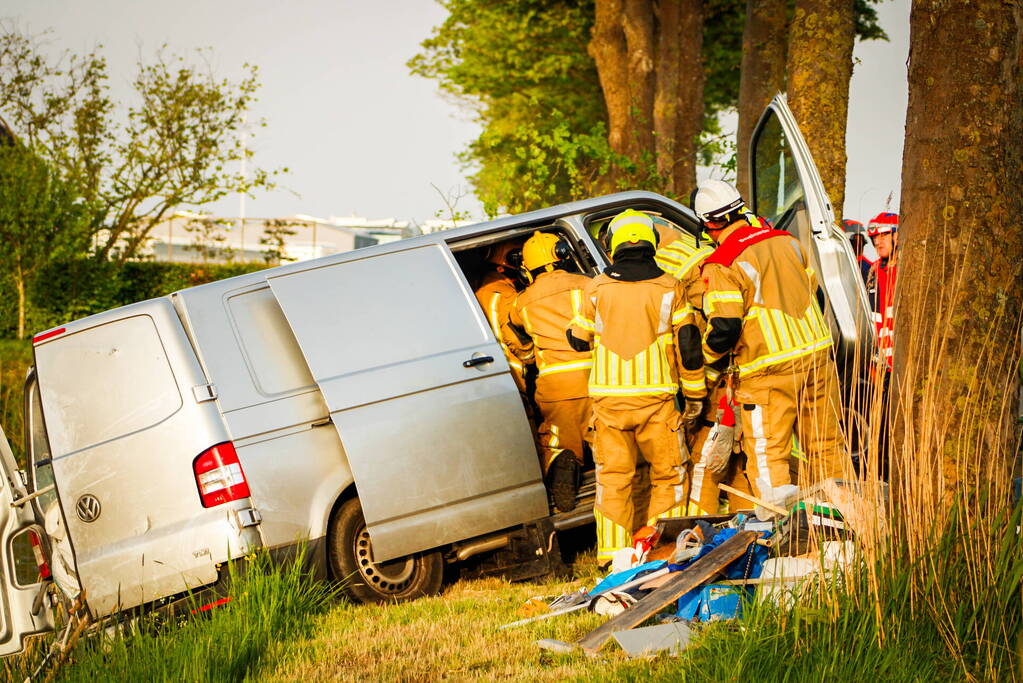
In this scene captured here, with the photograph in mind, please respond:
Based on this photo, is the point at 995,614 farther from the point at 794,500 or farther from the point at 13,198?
the point at 13,198

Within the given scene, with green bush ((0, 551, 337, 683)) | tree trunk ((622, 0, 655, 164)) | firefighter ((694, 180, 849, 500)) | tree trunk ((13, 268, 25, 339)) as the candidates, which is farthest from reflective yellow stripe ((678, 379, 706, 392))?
tree trunk ((13, 268, 25, 339))

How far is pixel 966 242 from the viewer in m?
4.13

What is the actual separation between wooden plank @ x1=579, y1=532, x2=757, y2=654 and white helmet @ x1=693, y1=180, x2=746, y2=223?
2.10 meters

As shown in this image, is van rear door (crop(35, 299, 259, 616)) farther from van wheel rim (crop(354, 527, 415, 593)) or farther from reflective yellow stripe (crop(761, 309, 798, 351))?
reflective yellow stripe (crop(761, 309, 798, 351))

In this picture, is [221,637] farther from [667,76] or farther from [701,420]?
[667,76]

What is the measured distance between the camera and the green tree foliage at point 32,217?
17.6 meters

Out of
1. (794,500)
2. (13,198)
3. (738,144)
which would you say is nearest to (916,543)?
(794,500)

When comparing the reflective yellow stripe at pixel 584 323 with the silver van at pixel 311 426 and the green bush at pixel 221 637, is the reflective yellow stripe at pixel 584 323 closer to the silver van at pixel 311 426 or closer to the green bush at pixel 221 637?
the silver van at pixel 311 426

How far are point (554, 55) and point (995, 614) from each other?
21888 millimetres

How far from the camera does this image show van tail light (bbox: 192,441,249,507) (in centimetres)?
511

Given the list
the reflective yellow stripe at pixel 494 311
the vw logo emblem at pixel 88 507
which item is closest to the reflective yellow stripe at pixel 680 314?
the reflective yellow stripe at pixel 494 311

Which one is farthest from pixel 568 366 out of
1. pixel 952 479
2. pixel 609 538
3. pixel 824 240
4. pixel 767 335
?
pixel 952 479

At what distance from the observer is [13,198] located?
17.5 metres

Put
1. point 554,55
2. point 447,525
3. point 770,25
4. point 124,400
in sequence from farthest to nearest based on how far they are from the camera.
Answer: point 554,55, point 770,25, point 447,525, point 124,400
